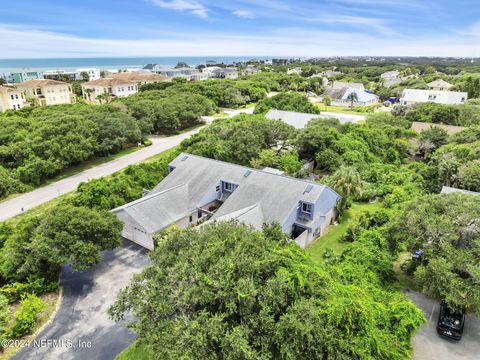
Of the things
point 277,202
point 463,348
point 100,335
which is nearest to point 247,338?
point 100,335

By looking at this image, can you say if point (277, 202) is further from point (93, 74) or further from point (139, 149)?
point (93, 74)

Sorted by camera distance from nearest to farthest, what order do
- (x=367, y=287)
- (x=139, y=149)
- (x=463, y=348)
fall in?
(x=463, y=348) < (x=367, y=287) < (x=139, y=149)

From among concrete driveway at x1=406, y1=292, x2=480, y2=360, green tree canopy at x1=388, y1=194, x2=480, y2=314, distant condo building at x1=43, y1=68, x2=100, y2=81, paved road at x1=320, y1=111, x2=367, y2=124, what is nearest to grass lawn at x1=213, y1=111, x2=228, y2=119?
paved road at x1=320, y1=111, x2=367, y2=124

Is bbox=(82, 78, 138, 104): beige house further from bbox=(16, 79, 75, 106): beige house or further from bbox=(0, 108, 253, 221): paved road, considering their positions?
bbox=(0, 108, 253, 221): paved road

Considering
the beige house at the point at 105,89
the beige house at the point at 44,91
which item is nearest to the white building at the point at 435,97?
the beige house at the point at 105,89

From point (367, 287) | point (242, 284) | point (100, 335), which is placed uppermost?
point (242, 284)

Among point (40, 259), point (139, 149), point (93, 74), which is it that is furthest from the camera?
point (93, 74)

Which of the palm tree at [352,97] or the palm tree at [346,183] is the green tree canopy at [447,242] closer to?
the palm tree at [346,183]

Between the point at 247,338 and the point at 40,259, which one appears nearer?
the point at 247,338

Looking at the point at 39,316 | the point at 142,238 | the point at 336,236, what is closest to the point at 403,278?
the point at 336,236
